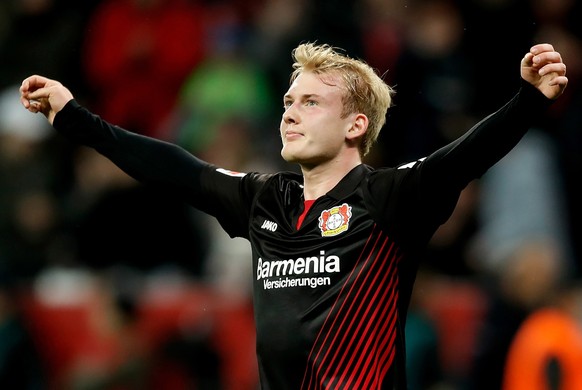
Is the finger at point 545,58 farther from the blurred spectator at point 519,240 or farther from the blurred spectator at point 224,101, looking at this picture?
the blurred spectator at point 224,101

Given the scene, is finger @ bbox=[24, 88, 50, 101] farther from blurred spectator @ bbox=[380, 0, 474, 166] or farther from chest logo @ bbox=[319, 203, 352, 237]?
blurred spectator @ bbox=[380, 0, 474, 166]

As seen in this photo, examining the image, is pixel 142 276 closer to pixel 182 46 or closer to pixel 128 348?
pixel 128 348

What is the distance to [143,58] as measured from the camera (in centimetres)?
967

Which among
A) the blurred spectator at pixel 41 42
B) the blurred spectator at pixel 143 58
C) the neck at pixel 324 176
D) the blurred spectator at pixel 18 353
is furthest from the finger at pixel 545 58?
the blurred spectator at pixel 41 42

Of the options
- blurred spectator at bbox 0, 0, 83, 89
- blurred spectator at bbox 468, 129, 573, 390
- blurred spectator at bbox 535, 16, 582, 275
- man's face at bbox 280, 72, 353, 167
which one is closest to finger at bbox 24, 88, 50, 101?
man's face at bbox 280, 72, 353, 167

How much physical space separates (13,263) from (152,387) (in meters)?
1.63

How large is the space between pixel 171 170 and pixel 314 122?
27.6 inches

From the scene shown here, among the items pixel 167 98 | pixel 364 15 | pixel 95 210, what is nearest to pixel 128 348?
pixel 95 210

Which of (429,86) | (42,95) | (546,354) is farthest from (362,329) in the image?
(429,86)

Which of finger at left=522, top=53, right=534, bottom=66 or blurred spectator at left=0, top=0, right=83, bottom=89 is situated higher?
blurred spectator at left=0, top=0, right=83, bottom=89

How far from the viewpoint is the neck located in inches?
190

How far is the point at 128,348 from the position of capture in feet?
25.8

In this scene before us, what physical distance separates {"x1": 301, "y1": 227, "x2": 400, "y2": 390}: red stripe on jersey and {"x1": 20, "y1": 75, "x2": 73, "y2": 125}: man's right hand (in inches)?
60.6

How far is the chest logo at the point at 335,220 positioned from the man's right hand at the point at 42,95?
4.24 feet
